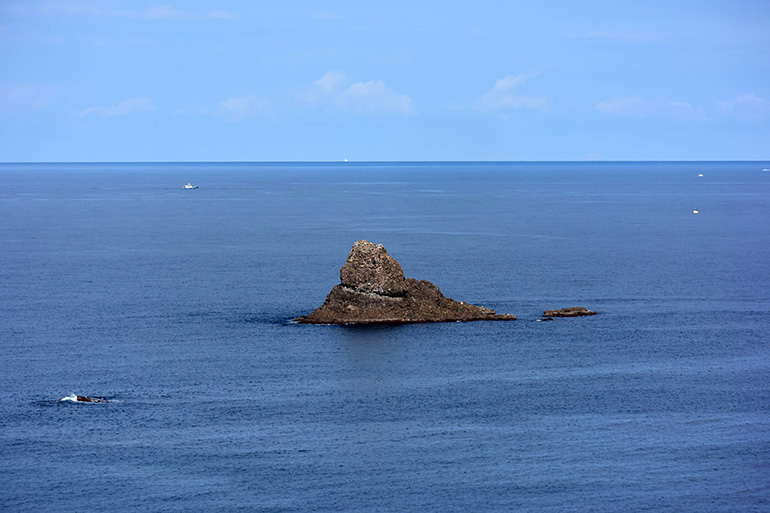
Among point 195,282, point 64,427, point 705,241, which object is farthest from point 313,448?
point 705,241

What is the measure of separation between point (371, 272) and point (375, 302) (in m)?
2.74

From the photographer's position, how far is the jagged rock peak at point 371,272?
265 ft

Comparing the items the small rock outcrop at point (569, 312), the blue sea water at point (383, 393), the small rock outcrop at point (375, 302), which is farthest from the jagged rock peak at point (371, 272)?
the small rock outcrop at point (569, 312)

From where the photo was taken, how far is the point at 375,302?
81875mm

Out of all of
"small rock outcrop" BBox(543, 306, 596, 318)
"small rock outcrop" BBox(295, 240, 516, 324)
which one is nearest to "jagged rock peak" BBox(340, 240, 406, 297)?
"small rock outcrop" BBox(295, 240, 516, 324)

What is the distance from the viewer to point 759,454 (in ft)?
158

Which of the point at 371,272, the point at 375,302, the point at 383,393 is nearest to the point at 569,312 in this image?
the point at 375,302

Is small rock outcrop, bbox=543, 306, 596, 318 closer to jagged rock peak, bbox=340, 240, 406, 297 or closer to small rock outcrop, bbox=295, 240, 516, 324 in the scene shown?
small rock outcrop, bbox=295, 240, 516, 324

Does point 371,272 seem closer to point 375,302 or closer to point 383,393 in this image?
point 375,302

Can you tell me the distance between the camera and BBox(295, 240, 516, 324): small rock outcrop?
81062 mm

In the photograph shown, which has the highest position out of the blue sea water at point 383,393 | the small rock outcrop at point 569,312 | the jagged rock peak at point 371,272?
the jagged rock peak at point 371,272

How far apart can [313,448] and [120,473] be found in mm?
9358

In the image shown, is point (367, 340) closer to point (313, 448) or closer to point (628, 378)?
point (628, 378)

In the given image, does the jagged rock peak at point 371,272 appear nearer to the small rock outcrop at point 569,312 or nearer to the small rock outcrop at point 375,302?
the small rock outcrop at point 375,302
